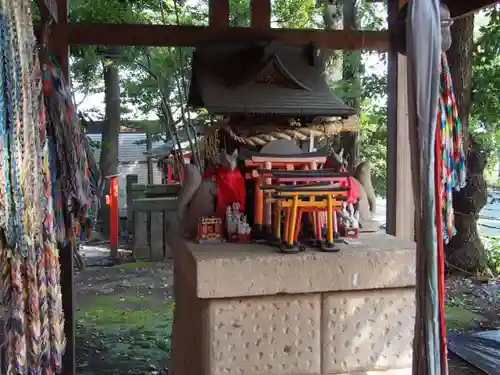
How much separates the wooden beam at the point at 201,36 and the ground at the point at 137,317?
2.76 metres

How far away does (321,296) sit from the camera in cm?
268

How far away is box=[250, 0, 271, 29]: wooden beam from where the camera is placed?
362 centimetres

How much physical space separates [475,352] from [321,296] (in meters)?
2.79

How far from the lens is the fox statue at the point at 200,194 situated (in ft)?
10.1

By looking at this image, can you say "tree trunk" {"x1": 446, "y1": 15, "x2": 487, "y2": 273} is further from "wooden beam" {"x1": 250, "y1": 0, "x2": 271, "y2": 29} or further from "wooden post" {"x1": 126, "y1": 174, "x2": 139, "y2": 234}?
"wooden post" {"x1": 126, "y1": 174, "x2": 139, "y2": 234}

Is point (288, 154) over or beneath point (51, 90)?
beneath

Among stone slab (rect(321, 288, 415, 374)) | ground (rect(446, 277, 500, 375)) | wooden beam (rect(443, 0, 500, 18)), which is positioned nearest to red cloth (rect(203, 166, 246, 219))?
stone slab (rect(321, 288, 415, 374))

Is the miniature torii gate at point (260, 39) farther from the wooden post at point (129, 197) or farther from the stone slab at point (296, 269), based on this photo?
the wooden post at point (129, 197)

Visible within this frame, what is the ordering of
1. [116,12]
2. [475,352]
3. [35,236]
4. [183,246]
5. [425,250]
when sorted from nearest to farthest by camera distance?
[425,250]
[35,236]
[183,246]
[475,352]
[116,12]

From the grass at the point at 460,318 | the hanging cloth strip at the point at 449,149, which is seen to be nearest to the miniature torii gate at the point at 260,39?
the hanging cloth strip at the point at 449,149

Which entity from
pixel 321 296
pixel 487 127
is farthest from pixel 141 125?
pixel 321 296

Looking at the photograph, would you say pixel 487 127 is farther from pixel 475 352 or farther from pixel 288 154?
pixel 288 154

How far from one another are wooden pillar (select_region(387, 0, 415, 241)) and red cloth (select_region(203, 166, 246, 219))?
4.00ft

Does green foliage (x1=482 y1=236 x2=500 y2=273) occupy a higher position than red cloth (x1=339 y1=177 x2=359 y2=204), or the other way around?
red cloth (x1=339 y1=177 x2=359 y2=204)
